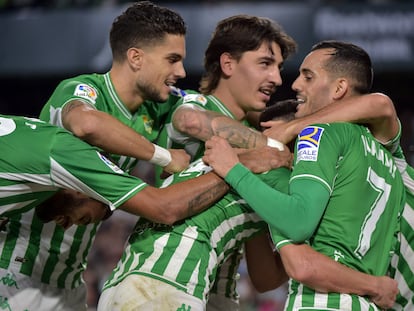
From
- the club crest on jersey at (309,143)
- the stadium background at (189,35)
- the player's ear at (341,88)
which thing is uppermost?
the player's ear at (341,88)

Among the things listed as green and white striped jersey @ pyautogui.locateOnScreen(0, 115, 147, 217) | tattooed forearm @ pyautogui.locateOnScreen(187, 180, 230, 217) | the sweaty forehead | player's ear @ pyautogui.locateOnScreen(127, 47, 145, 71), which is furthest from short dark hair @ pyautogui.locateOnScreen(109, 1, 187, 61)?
tattooed forearm @ pyautogui.locateOnScreen(187, 180, 230, 217)

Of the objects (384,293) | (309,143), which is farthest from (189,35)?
(384,293)

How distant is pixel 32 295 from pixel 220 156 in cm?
148

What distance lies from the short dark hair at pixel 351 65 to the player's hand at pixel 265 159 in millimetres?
488

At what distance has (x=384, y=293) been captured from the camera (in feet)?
11.9

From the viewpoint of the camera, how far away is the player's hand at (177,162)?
4.29m

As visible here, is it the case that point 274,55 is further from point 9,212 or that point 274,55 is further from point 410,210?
point 9,212

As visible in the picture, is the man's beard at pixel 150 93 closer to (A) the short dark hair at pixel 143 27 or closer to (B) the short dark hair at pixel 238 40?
(A) the short dark hair at pixel 143 27

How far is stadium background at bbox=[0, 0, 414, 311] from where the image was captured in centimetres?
1200

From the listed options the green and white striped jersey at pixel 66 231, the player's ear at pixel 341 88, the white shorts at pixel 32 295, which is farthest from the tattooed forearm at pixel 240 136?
the white shorts at pixel 32 295

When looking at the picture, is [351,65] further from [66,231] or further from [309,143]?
[66,231]

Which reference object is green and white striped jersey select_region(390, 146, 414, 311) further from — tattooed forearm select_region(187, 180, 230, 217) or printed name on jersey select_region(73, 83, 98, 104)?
printed name on jersey select_region(73, 83, 98, 104)

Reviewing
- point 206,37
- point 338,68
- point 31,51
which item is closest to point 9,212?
point 338,68

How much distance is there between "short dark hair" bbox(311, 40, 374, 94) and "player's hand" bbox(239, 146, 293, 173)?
488 mm
